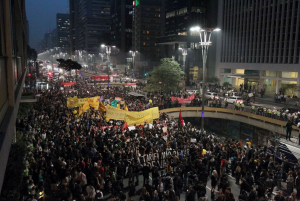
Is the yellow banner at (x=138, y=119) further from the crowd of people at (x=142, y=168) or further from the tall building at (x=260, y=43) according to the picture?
the tall building at (x=260, y=43)

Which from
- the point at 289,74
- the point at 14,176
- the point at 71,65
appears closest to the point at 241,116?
the point at 289,74

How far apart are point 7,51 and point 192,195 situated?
8.03 m

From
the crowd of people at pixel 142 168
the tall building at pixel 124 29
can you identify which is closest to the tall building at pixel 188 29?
the tall building at pixel 124 29

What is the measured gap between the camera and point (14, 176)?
32.0 feet

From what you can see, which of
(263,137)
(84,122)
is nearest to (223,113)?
(263,137)

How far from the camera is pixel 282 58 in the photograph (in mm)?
53250

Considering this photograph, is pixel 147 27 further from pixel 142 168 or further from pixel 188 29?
pixel 142 168

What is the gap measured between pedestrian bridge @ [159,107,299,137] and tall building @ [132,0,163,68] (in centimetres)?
7594

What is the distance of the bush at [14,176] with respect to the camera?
28.8 feet

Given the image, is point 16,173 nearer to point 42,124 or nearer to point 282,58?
point 42,124

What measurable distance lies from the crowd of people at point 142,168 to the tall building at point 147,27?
94.1m

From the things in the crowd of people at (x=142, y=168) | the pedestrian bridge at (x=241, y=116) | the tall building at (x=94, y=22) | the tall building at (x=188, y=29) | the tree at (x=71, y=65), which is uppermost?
the tall building at (x=94, y=22)

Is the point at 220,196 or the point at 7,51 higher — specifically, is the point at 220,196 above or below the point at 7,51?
below

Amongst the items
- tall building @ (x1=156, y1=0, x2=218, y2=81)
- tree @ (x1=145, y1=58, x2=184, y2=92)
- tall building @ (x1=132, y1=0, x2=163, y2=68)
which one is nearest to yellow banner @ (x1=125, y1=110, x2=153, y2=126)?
tree @ (x1=145, y1=58, x2=184, y2=92)
